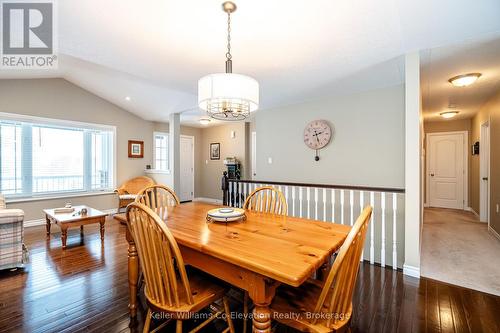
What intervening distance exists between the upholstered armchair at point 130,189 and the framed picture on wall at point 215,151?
2.00 meters

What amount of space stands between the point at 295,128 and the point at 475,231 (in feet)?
11.8

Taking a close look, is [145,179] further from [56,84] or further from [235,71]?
[235,71]

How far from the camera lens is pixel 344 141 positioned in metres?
3.72

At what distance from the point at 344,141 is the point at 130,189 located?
4800 mm

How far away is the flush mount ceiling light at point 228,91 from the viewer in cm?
165

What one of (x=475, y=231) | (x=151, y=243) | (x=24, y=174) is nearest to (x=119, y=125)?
(x=24, y=174)

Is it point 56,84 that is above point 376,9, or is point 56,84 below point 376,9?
above

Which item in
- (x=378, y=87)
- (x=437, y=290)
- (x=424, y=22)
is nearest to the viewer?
(x=424, y=22)

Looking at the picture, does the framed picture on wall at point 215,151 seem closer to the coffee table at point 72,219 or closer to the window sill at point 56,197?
the window sill at point 56,197

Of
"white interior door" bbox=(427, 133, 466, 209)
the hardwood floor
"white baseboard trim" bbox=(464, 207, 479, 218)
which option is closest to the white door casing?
the hardwood floor

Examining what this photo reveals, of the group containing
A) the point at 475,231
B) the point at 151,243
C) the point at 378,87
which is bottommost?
the point at 475,231

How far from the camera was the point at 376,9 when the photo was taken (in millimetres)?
1799

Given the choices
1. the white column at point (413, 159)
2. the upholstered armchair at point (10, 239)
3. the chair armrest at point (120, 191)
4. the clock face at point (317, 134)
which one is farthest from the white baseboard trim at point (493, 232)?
the chair armrest at point (120, 191)

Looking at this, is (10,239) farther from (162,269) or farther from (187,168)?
(187,168)
